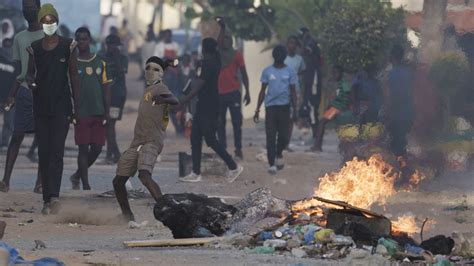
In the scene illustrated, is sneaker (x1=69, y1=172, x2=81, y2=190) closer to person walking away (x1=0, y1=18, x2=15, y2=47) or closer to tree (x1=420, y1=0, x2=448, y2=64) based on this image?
tree (x1=420, y1=0, x2=448, y2=64)

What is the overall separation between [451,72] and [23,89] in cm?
488

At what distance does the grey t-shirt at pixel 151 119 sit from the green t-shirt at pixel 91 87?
2916 millimetres

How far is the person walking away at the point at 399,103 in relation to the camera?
17.5 metres

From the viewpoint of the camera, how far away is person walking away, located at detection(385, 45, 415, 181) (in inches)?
688

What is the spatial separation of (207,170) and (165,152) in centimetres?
420

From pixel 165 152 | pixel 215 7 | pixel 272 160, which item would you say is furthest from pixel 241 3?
pixel 272 160

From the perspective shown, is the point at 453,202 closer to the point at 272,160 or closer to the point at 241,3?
the point at 272,160

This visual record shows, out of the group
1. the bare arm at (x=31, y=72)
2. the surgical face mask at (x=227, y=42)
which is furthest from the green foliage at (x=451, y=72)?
the bare arm at (x=31, y=72)

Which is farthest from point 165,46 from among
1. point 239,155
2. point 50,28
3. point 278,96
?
point 50,28

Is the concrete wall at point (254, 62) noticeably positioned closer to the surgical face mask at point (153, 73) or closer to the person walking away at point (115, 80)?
the person walking away at point (115, 80)

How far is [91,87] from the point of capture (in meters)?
16.2

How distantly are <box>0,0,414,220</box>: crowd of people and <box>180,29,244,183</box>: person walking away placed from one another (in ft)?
0.04

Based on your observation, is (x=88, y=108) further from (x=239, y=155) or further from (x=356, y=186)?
(x=239, y=155)

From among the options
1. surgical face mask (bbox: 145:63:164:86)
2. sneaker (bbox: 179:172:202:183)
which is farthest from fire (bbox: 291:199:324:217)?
Answer: sneaker (bbox: 179:172:202:183)
